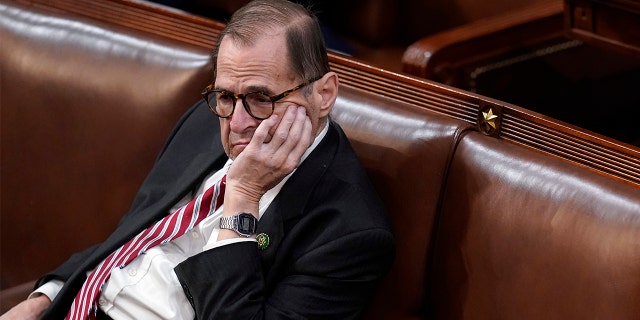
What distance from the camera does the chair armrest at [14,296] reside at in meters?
2.14

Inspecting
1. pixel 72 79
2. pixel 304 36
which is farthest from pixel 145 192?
pixel 304 36

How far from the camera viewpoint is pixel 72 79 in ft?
7.44

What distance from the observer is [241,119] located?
1741mm

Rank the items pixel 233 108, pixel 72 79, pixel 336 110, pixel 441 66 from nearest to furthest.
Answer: pixel 233 108 → pixel 336 110 → pixel 72 79 → pixel 441 66

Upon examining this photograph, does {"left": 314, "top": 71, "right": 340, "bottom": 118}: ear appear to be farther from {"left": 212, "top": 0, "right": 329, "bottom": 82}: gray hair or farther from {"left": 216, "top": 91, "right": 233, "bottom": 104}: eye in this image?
{"left": 216, "top": 91, "right": 233, "bottom": 104}: eye

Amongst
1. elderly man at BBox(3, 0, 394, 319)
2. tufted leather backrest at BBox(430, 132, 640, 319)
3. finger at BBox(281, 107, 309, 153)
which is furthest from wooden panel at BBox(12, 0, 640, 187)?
finger at BBox(281, 107, 309, 153)

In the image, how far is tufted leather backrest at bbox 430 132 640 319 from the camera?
156cm

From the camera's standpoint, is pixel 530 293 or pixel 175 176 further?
pixel 175 176

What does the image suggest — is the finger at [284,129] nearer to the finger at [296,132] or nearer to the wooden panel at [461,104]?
the finger at [296,132]

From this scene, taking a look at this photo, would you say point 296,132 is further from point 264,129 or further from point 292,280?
point 292,280

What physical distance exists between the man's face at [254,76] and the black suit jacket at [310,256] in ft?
0.37

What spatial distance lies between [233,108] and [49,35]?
0.76 meters

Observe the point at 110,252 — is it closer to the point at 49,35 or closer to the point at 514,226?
the point at 49,35

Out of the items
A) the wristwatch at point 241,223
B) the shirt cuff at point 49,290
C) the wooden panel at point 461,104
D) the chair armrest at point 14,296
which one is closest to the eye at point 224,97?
the wristwatch at point 241,223
